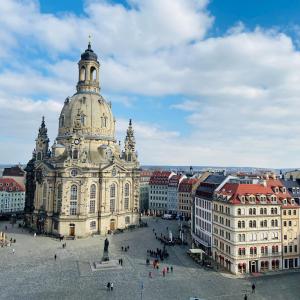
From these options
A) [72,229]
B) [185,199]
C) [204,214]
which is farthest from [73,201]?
A: [185,199]

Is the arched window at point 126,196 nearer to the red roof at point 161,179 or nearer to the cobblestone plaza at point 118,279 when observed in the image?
the cobblestone plaza at point 118,279

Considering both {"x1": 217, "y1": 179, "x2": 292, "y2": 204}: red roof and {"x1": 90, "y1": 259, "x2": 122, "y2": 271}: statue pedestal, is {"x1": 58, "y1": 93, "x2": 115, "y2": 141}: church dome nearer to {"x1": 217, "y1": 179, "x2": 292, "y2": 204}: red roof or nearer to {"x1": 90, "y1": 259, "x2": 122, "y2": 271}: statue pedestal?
{"x1": 90, "y1": 259, "x2": 122, "y2": 271}: statue pedestal

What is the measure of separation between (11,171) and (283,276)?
140575 millimetres

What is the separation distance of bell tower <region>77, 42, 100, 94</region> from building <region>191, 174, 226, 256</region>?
5258 centimetres

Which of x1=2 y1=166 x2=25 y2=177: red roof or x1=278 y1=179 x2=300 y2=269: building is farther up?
x1=2 y1=166 x2=25 y2=177: red roof

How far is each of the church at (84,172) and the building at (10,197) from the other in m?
22.0

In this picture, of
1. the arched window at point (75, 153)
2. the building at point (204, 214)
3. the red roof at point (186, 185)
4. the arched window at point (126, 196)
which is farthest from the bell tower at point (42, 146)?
the building at point (204, 214)

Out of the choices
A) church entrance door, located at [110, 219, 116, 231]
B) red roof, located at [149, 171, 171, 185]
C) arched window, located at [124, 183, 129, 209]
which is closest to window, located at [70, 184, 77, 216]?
church entrance door, located at [110, 219, 116, 231]

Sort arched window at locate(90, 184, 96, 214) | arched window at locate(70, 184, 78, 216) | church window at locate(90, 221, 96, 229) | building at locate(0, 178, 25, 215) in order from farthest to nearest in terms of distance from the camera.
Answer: building at locate(0, 178, 25, 215), arched window at locate(90, 184, 96, 214), church window at locate(90, 221, 96, 229), arched window at locate(70, 184, 78, 216)

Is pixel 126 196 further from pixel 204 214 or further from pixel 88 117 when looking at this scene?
pixel 204 214

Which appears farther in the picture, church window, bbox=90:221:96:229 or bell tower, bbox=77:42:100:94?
bell tower, bbox=77:42:100:94

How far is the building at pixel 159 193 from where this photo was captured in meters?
138

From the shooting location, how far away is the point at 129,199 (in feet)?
352

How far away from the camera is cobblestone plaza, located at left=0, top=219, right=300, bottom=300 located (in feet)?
158
